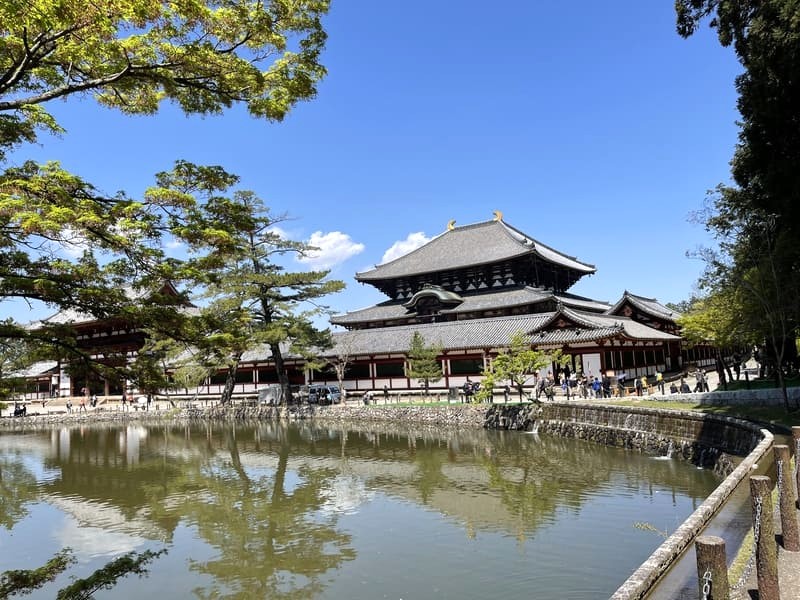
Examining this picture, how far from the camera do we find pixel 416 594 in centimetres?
861

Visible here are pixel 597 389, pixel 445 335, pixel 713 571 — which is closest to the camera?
pixel 713 571

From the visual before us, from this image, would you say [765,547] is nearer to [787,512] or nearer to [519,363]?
[787,512]

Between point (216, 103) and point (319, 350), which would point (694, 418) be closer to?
point (216, 103)

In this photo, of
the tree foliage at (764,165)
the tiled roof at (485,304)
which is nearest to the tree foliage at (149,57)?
the tree foliage at (764,165)

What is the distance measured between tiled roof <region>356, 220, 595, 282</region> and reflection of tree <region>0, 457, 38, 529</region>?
3067 cm

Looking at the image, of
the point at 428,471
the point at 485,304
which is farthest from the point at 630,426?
the point at 485,304

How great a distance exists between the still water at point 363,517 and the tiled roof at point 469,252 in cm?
2158

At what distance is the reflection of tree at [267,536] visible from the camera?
374 inches

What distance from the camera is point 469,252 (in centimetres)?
4650

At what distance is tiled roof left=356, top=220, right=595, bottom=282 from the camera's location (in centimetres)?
4369

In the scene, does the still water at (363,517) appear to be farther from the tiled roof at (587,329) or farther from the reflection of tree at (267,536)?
the tiled roof at (587,329)

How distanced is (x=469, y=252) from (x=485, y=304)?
762 centimetres

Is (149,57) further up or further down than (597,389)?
further up

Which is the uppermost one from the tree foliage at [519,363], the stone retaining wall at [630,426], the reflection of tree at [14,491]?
the tree foliage at [519,363]
